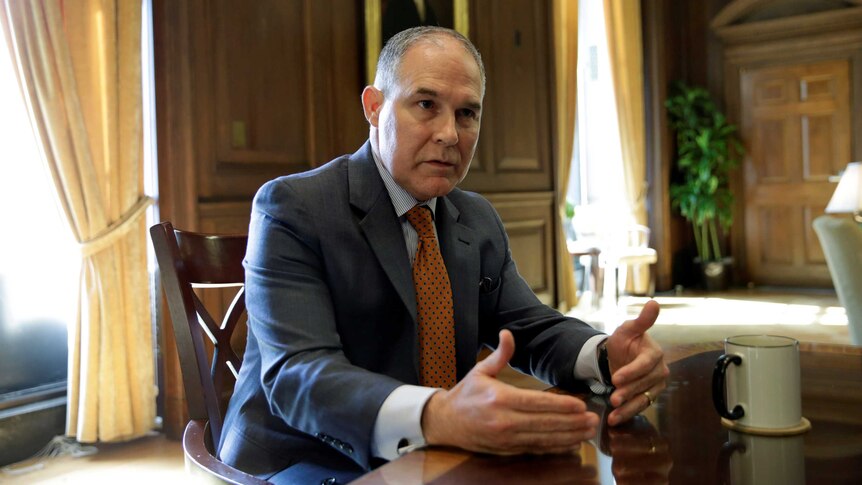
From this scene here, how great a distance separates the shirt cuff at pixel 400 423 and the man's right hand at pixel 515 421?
60mm

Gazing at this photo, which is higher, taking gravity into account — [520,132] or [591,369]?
[520,132]

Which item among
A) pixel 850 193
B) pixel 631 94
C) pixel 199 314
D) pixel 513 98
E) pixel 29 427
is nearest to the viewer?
pixel 199 314

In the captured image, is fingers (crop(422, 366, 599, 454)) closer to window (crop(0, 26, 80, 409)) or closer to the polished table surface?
the polished table surface

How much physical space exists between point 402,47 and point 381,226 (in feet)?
1.11

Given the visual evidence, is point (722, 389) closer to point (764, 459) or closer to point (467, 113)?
point (764, 459)

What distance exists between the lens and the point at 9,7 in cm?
307

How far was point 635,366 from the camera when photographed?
111 cm

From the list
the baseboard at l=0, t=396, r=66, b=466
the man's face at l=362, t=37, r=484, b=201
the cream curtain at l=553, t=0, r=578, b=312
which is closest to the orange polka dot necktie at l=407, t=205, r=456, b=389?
the man's face at l=362, t=37, r=484, b=201

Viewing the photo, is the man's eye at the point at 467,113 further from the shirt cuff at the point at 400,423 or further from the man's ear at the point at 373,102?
the shirt cuff at the point at 400,423

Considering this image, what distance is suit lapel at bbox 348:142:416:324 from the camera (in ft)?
4.37

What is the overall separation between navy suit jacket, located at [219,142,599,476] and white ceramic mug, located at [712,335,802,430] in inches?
13.5

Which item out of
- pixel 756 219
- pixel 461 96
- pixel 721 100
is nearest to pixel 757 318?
pixel 756 219

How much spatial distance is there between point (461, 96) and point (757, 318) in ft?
18.1

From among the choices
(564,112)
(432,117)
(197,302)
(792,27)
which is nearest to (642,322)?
(432,117)
